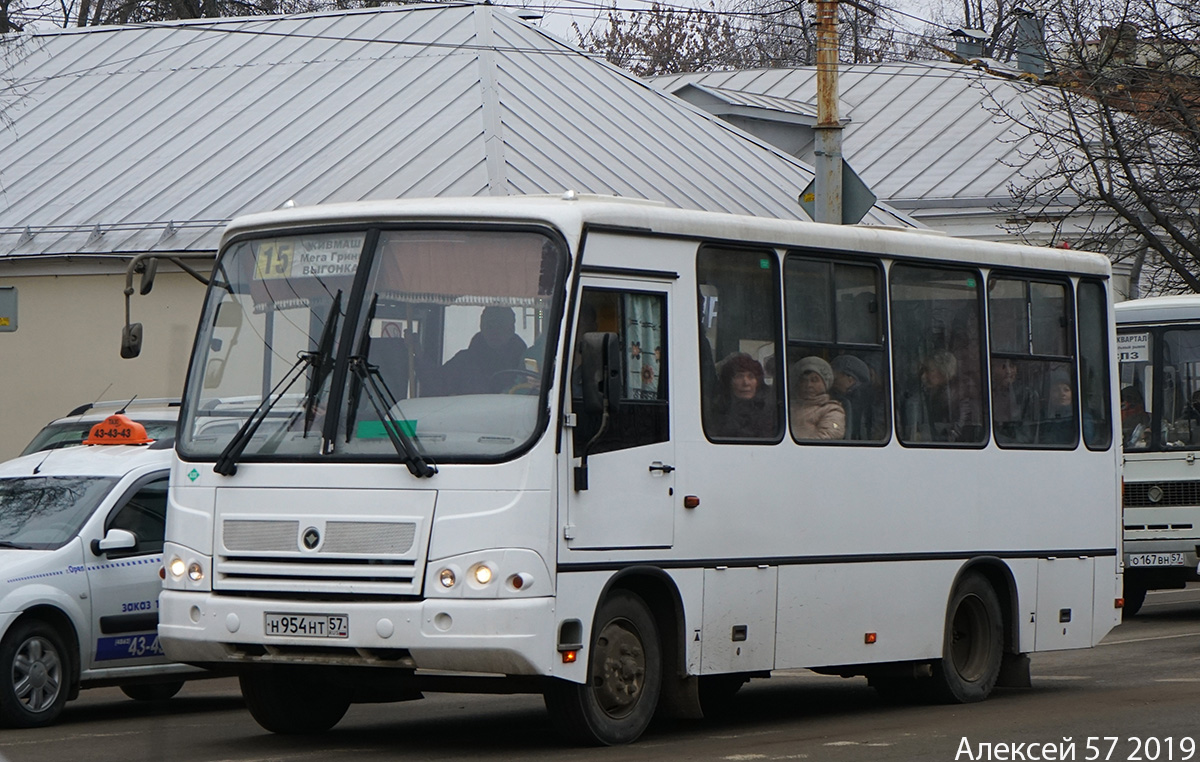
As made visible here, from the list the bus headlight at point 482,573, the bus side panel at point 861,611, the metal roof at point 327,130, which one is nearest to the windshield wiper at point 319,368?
the bus headlight at point 482,573

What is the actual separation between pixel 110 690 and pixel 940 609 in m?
6.36

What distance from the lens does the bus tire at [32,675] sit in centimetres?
1063

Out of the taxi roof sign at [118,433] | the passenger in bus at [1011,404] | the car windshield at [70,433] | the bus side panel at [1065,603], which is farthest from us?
the car windshield at [70,433]

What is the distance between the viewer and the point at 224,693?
13.6m

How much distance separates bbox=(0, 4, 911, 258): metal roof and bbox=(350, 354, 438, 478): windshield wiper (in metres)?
15.5

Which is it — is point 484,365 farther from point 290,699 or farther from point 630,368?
point 290,699

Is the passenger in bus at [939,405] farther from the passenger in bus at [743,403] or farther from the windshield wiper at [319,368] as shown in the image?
the windshield wiper at [319,368]

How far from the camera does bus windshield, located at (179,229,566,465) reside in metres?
8.85

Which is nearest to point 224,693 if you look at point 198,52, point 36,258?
point 36,258

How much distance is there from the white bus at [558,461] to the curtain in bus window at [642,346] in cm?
2

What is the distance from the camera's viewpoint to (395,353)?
9.06 m

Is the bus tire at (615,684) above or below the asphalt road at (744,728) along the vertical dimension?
above

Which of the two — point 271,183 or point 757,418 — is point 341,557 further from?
point 271,183

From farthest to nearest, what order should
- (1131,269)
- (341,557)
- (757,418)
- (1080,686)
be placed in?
1. (1131,269)
2. (1080,686)
3. (757,418)
4. (341,557)
